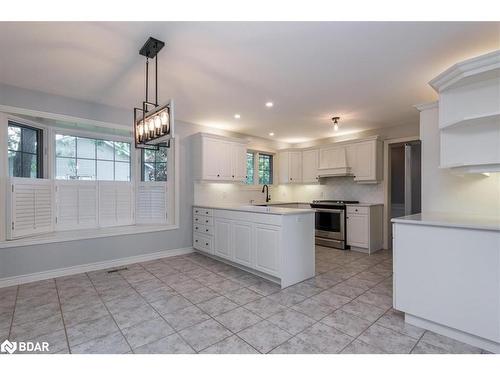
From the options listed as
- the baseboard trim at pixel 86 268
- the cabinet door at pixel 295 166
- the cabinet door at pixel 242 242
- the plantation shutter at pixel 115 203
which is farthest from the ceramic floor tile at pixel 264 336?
the cabinet door at pixel 295 166

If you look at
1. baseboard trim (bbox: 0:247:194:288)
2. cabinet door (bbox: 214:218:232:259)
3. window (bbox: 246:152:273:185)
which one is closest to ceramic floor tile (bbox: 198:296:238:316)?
cabinet door (bbox: 214:218:232:259)

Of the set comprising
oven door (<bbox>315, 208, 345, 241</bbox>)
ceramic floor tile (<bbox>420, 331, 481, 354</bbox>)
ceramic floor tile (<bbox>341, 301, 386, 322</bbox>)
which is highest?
oven door (<bbox>315, 208, 345, 241</bbox>)

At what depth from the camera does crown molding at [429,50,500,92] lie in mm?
1825

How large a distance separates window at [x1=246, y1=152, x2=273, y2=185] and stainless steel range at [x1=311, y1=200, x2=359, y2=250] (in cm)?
141

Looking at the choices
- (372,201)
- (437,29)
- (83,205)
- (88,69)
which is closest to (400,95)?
(437,29)

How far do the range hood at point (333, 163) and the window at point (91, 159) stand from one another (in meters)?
4.01

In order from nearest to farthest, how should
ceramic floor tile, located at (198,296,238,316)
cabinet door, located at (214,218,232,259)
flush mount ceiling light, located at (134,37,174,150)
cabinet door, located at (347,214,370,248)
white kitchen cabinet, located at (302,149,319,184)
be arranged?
flush mount ceiling light, located at (134,37,174,150)
ceramic floor tile, located at (198,296,238,316)
cabinet door, located at (214,218,232,259)
cabinet door, located at (347,214,370,248)
white kitchen cabinet, located at (302,149,319,184)

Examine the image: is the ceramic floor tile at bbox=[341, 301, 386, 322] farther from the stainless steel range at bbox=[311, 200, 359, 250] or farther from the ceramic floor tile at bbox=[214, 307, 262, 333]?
the stainless steel range at bbox=[311, 200, 359, 250]

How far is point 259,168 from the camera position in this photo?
6.03 metres

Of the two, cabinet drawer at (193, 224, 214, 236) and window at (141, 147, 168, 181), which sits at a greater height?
window at (141, 147, 168, 181)

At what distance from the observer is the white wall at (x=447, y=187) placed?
8.30ft

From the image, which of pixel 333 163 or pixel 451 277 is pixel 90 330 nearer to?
pixel 451 277

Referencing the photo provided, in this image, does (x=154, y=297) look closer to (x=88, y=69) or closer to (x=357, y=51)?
(x=88, y=69)

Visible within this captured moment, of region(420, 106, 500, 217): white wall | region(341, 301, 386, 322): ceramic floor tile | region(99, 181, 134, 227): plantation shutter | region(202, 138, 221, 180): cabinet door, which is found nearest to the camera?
region(341, 301, 386, 322): ceramic floor tile
